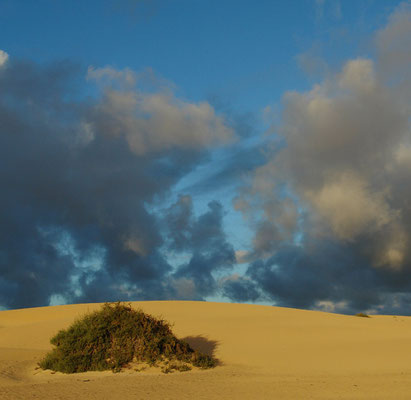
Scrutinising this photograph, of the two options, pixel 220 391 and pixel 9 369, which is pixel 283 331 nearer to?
pixel 220 391

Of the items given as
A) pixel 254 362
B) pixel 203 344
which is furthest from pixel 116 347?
pixel 203 344

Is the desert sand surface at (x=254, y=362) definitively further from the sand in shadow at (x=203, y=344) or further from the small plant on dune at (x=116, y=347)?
the small plant on dune at (x=116, y=347)

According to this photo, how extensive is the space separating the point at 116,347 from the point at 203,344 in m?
6.60

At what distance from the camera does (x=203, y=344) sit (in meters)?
23.4

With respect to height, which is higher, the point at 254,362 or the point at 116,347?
the point at 116,347

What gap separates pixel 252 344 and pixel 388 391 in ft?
31.8

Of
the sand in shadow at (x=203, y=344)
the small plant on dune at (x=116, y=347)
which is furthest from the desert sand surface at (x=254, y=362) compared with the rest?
the small plant on dune at (x=116, y=347)

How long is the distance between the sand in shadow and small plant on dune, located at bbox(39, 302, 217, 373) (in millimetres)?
3185

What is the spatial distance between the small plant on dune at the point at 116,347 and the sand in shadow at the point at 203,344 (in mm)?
3185

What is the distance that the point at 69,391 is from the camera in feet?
45.2

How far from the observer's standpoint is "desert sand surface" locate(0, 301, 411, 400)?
14.1 metres

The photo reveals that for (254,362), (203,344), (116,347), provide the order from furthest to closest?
(203,344) → (254,362) → (116,347)

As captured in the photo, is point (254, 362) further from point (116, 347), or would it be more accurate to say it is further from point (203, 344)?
point (116, 347)

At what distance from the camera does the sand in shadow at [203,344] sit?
72.7 feet
